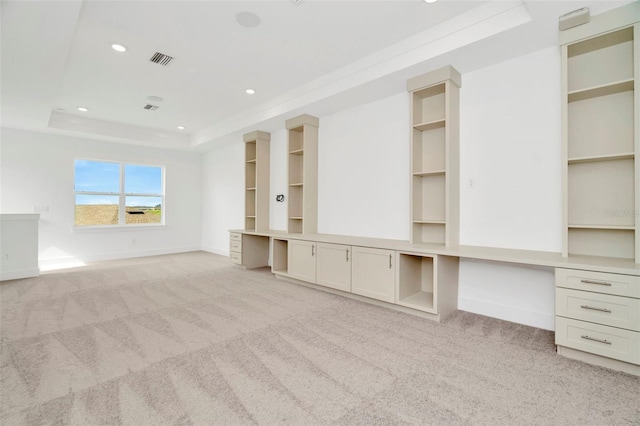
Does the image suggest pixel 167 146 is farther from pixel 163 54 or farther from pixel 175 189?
pixel 163 54

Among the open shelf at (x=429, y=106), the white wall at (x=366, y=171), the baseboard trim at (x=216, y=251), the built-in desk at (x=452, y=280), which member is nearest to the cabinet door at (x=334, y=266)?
the built-in desk at (x=452, y=280)

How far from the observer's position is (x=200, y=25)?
2.89m

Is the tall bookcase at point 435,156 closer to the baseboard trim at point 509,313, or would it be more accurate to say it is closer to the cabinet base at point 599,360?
the baseboard trim at point 509,313

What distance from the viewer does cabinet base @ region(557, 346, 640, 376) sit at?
6.57 feet

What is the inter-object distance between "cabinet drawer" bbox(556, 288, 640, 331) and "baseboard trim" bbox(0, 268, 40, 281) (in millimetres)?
6968

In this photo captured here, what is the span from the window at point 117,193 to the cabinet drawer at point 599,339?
7829 mm

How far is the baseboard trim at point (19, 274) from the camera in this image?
4.59 metres

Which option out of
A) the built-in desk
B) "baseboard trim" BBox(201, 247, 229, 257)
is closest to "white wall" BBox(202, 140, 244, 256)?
"baseboard trim" BBox(201, 247, 229, 257)

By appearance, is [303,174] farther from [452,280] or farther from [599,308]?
[599,308]

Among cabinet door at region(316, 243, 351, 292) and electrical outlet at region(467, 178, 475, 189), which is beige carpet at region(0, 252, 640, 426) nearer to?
cabinet door at region(316, 243, 351, 292)

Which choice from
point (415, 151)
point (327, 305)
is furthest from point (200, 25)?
point (327, 305)

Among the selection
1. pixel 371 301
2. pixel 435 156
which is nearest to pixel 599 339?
pixel 371 301

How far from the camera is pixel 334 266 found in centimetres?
380

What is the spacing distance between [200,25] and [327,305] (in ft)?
10.5
